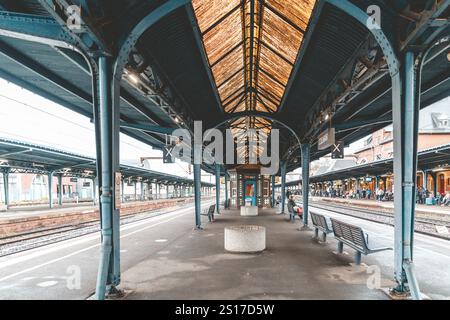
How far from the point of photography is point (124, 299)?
16.2 feet

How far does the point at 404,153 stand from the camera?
5.13 metres

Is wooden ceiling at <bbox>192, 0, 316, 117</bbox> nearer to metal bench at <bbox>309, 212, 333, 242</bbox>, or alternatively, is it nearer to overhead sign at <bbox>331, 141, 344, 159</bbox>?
overhead sign at <bbox>331, 141, 344, 159</bbox>

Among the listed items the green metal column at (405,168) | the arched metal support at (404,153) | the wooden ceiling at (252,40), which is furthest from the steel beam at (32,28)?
the green metal column at (405,168)

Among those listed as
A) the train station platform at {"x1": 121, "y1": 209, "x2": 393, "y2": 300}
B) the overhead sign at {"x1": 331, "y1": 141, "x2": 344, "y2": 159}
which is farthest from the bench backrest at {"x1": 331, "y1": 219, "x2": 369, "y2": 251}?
the overhead sign at {"x1": 331, "y1": 141, "x2": 344, "y2": 159}

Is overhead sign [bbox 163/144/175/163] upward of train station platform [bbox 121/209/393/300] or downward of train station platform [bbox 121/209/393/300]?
upward

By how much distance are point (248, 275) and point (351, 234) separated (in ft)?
9.74

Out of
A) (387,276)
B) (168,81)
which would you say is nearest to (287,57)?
(168,81)

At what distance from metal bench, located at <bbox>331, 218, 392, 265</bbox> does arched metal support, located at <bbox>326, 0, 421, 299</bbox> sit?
1.14 metres

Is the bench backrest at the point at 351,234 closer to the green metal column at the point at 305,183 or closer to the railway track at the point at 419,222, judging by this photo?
the railway track at the point at 419,222

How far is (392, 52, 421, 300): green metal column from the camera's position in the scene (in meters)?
5.00

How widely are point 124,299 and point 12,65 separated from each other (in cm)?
537

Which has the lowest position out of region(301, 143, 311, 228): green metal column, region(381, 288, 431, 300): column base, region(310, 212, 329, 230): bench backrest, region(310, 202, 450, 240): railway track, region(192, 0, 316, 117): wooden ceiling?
region(310, 202, 450, 240): railway track

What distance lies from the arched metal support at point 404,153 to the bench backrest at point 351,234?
1443 millimetres

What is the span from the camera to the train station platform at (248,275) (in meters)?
5.14
